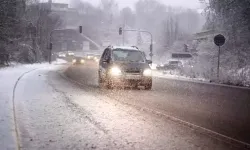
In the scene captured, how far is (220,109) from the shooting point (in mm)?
10875

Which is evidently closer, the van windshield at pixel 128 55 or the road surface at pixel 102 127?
the road surface at pixel 102 127

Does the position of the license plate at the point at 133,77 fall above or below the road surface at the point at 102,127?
above

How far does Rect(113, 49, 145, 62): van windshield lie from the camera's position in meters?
17.9

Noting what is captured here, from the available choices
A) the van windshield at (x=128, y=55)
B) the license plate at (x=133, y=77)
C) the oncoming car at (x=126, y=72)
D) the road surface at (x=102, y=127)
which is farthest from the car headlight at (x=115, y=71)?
the road surface at (x=102, y=127)

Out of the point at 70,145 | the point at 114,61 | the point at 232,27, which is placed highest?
the point at 232,27

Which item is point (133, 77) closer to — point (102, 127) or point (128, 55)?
point (128, 55)

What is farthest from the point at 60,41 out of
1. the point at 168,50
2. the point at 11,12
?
the point at 11,12

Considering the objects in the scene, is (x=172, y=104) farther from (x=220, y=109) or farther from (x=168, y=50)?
(x=168, y=50)

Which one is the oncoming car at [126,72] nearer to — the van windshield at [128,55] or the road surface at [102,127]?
the van windshield at [128,55]

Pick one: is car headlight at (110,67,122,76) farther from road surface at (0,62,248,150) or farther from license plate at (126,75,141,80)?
road surface at (0,62,248,150)

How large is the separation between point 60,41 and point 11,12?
8651 centimetres

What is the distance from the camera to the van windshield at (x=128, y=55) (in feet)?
58.8

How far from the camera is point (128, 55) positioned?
18312 millimetres

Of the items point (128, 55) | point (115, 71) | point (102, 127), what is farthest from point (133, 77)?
point (102, 127)
